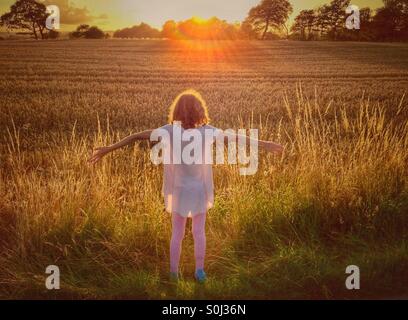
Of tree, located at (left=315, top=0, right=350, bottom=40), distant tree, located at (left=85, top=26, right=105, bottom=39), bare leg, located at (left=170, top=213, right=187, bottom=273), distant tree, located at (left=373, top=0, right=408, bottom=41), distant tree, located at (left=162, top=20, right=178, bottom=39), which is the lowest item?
bare leg, located at (left=170, top=213, right=187, bottom=273)

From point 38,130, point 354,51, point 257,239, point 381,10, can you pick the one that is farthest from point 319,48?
point 257,239

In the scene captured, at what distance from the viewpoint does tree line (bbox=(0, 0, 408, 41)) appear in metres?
14.2

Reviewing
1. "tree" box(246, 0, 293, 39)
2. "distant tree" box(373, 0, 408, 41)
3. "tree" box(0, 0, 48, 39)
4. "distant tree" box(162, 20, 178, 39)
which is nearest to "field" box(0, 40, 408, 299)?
"tree" box(0, 0, 48, 39)

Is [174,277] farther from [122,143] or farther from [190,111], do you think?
[190,111]

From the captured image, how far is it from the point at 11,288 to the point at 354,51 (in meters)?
30.0

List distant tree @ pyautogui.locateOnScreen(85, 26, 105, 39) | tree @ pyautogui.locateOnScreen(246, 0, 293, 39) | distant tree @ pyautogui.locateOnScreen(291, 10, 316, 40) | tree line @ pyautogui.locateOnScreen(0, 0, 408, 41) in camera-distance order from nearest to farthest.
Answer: tree line @ pyautogui.locateOnScreen(0, 0, 408, 41)
distant tree @ pyautogui.locateOnScreen(291, 10, 316, 40)
tree @ pyautogui.locateOnScreen(246, 0, 293, 39)
distant tree @ pyautogui.locateOnScreen(85, 26, 105, 39)

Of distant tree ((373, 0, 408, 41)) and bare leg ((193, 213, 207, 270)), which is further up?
distant tree ((373, 0, 408, 41))

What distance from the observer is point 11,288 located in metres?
3.70

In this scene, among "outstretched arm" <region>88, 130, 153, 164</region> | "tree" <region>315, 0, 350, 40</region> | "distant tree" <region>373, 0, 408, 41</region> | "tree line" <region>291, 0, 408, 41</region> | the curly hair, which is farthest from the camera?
"tree" <region>315, 0, 350, 40</region>

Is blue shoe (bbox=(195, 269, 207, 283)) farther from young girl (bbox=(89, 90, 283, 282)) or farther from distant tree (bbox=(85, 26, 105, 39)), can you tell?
distant tree (bbox=(85, 26, 105, 39))

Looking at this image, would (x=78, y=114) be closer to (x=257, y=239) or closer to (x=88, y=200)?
(x=88, y=200)

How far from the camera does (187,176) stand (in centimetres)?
357

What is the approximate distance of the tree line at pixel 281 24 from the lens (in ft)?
46.7
